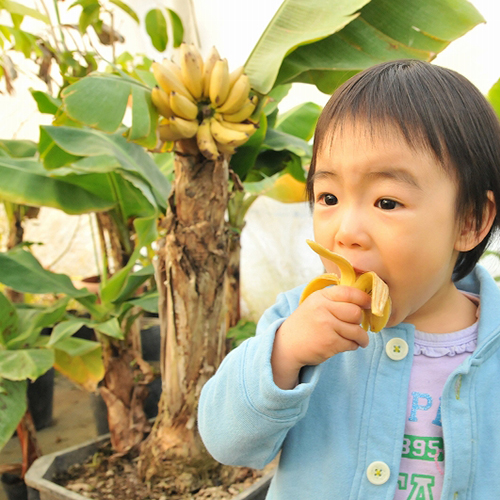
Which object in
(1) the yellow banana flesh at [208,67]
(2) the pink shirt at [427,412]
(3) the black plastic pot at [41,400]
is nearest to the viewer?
(2) the pink shirt at [427,412]

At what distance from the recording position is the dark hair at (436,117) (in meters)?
0.55

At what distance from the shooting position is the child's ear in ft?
1.97

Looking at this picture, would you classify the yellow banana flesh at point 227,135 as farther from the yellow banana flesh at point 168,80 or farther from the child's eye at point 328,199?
the child's eye at point 328,199

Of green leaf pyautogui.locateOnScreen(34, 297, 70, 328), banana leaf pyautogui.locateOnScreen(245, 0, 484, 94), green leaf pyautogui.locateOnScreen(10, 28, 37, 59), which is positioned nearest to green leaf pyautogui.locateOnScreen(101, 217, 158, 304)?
green leaf pyautogui.locateOnScreen(34, 297, 70, 328)

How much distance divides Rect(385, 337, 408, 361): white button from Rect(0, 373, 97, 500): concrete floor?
1.67 meters

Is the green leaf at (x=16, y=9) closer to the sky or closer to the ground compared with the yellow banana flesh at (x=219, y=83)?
closer to the sky

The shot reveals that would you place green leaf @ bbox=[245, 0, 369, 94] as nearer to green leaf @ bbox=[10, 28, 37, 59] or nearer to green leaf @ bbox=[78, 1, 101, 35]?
green leaf @ bbox=[78, 1, 101, 35]

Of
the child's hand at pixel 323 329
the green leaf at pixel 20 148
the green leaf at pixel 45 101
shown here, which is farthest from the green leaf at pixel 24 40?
the child's hand at pixel 323 329

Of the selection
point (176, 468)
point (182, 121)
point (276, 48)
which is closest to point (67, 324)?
point (176, 468)

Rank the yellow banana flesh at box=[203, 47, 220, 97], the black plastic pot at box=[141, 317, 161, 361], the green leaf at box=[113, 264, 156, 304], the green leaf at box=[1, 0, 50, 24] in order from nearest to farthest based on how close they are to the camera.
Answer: the yellow banana flesh at box=[203, 47, 220, 97]
the green leaf at box=[113, 264, 156, 304]
the green leaf at box=[1, 0, 50, 24]
the black plastic pot at box=[141, 317, 161, 361]

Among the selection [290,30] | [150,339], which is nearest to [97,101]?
[290,30]

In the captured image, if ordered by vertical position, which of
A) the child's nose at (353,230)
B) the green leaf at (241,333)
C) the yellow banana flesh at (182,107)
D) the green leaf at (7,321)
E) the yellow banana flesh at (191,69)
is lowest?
the green leaf at (241,333)

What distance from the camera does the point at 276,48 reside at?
3.38 ft

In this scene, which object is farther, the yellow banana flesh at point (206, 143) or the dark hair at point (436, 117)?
the yellow banana flesh at point (206, 143)
